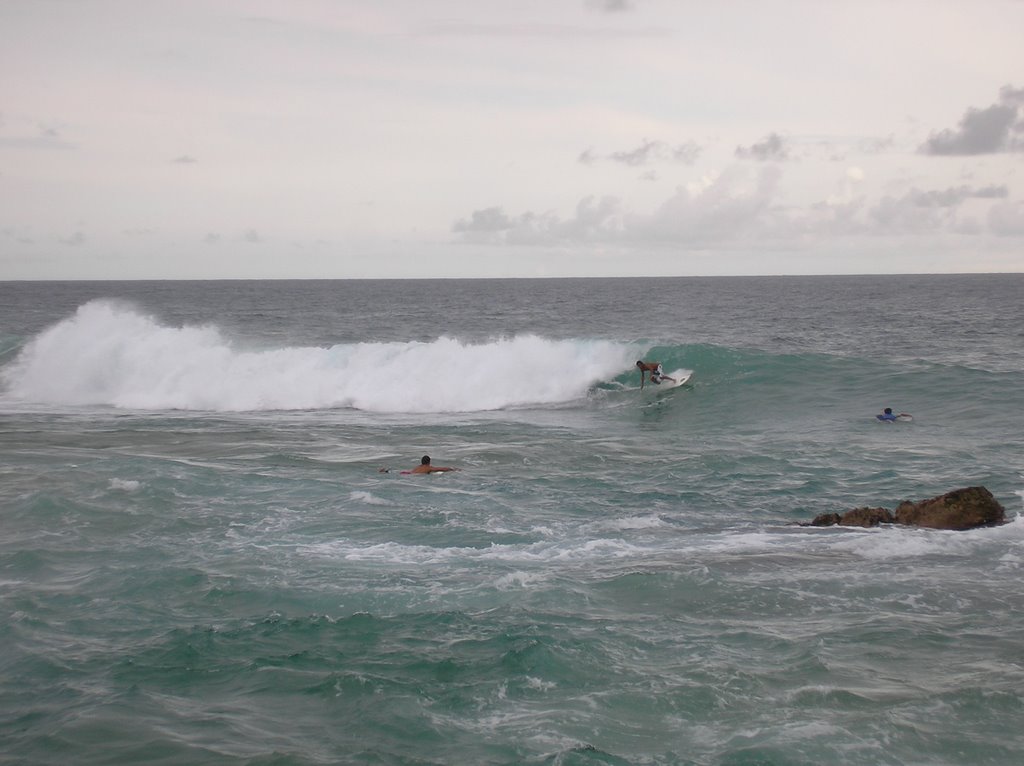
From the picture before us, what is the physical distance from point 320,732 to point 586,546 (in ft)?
22.4

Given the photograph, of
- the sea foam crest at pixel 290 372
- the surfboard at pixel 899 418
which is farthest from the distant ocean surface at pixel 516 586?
the sea foam crest at pixel 290 372

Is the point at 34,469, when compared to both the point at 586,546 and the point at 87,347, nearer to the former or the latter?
the point at 586,546

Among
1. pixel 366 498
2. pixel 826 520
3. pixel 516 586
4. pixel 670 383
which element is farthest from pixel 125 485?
pixel 670 383

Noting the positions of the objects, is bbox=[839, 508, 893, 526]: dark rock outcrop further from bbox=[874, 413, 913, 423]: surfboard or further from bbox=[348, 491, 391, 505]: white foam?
bbox=[874, 413, 913, 423]: surfboard

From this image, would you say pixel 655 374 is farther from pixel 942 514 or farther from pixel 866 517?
pixel 942 514

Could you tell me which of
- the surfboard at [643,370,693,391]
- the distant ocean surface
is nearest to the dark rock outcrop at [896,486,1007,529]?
the distant ocean surface

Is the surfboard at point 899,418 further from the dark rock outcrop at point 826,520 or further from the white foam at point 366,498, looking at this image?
the white foam at point 366,498

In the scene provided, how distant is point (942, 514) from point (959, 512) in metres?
0.27

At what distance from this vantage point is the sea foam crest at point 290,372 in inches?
1421

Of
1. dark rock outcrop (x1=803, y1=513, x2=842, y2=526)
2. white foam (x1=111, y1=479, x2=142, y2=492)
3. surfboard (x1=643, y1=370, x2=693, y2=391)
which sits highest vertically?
surfboard (x1=643, y1=370, x2=693, y2=391)

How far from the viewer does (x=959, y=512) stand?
16531mm

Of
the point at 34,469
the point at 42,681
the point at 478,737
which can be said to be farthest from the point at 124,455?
the point at 478,737

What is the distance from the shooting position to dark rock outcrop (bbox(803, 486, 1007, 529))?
16.5 metres

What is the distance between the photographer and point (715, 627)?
12078 mm
